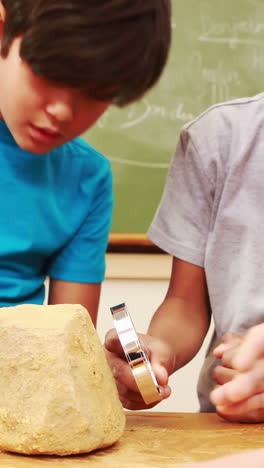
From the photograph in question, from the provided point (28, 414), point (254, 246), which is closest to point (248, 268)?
point (254, 246)

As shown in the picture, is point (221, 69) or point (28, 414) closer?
point (28, 414)

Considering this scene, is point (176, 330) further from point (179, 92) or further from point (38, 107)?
point (179, 92)

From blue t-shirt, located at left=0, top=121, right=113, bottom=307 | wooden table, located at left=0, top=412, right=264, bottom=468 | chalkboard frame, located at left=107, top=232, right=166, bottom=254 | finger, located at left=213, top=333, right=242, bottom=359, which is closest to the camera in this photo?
wooden table, located at left=0, top=412, right=264, bottom=468

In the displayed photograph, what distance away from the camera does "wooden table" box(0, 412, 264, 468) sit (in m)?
0.60

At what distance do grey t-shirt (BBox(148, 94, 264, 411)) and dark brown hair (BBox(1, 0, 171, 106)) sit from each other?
→ 33cm

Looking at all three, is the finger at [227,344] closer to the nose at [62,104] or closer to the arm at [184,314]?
the arm at [184,314]

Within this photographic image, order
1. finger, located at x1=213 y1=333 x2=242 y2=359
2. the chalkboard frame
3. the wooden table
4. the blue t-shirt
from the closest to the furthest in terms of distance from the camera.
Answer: the wooden table < finger, located at x1=213 y1=333 x2=242 y2=359 < the blue t-shirt < the chalkboard frame

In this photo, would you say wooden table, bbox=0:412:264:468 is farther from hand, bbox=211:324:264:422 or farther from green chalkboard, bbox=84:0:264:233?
green chalkboard, bbox=84:0:264:233

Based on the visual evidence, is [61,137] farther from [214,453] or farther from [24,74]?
[214,453]

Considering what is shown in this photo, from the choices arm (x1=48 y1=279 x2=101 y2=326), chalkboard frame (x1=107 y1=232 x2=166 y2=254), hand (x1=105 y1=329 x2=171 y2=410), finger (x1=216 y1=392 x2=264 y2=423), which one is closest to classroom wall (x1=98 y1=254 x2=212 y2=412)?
chalkboard frame (x1=107 y1=232 x2=166 y2=254)

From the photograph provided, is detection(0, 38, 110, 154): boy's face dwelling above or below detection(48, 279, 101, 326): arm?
above

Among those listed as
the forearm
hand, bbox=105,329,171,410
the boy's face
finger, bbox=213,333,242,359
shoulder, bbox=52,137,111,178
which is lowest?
the forearm

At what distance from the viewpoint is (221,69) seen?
1749 millimetres

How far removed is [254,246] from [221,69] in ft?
2.99
